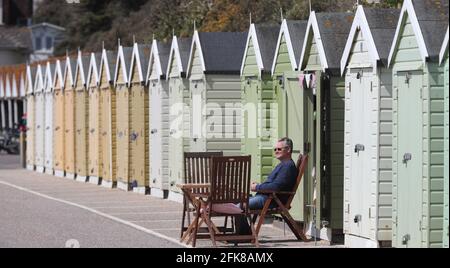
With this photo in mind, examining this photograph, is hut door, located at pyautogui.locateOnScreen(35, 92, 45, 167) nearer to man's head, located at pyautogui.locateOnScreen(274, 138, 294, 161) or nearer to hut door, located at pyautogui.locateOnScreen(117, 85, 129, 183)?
hut door, located at pyautogui.locateOnScreen(117, 85, 129, 183)

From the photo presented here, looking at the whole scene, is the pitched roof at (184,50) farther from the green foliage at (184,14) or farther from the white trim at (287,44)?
the white trim at (287,44)

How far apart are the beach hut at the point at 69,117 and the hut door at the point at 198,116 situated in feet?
33.5

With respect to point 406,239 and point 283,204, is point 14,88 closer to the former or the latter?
point 283,204

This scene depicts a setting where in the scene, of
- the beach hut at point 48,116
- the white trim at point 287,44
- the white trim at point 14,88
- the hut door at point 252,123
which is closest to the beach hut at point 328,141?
the white trim at point 287,44

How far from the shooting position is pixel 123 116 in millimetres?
27672

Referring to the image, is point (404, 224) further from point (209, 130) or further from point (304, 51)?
point (209, 130)

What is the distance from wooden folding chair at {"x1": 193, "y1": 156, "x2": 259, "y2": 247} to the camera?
14.9 meters

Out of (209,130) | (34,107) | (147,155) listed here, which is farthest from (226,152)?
(34,107)

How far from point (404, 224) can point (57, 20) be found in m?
66.6

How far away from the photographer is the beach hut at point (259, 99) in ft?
63.3

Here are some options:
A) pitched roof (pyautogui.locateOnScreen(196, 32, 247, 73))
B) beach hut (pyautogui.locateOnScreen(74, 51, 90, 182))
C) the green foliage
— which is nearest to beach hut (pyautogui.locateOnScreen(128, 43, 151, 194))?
the green foliage

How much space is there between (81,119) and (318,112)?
53.3 ft

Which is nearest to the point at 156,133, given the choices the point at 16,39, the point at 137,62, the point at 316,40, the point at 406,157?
the point at 137,62

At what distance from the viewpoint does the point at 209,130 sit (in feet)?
73.5
